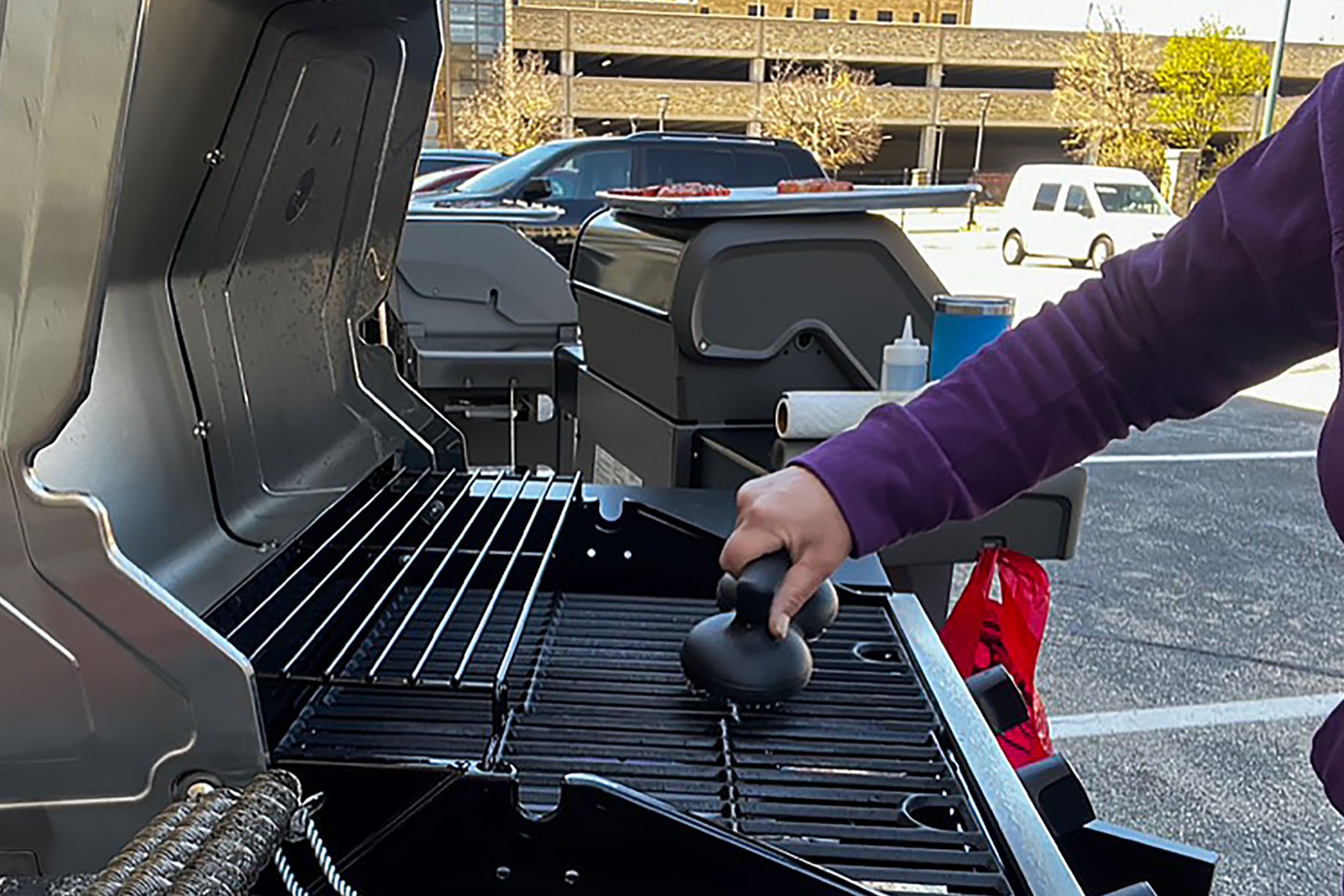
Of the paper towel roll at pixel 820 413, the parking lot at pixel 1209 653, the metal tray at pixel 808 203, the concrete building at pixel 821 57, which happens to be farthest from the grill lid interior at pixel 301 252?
the concrete building at pixel 821 57

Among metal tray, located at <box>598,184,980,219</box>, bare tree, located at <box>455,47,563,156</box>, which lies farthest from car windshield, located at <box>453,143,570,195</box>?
bare tree, located at <box>455,47,563,156</box>

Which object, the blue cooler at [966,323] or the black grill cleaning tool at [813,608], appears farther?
the blue cooler at [966,323]

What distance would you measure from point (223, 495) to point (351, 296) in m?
0.43

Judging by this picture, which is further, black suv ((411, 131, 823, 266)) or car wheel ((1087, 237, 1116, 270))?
car wheel ((1087, 237, 1116, 270))

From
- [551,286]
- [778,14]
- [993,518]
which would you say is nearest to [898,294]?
[993,518]

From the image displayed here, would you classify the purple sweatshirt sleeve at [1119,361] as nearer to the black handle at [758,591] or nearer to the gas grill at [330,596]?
the black handle at [758,591]

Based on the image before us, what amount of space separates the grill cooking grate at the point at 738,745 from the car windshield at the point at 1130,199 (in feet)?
62.6

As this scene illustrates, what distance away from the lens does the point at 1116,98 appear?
31.0 metres

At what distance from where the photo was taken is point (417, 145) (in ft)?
5.85

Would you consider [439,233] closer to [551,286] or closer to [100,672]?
[551,286]

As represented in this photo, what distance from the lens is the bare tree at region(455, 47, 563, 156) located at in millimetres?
29906

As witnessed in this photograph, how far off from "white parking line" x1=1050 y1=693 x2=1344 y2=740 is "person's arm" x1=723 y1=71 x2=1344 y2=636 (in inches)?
102

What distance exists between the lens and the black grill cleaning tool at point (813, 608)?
→ 1151 mm

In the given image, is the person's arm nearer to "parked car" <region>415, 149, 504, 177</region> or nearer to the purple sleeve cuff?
the purple sleeve cuff
